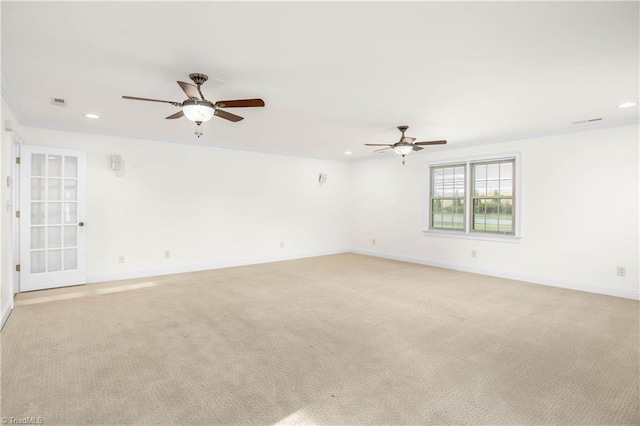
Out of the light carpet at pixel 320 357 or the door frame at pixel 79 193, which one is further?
the door frame at pixel 79 193

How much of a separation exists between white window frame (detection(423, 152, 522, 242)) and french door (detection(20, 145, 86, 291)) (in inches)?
243

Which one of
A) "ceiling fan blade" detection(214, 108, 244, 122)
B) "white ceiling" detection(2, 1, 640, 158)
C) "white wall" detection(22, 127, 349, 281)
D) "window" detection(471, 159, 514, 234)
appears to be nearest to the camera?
"white ceiling" detection(2, 1, 640, 158)

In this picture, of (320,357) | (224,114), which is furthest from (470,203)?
(224,114)

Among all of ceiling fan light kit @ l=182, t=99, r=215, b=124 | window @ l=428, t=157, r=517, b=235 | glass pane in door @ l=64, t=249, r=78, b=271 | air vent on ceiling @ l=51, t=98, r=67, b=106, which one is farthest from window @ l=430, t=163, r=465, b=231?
glass pane in door @ l=64, t=249, r=78, b=271

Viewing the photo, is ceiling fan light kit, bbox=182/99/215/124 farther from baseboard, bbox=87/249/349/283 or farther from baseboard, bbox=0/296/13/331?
baseboard, bbox=87/249/349/283

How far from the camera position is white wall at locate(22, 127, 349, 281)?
5.25 m

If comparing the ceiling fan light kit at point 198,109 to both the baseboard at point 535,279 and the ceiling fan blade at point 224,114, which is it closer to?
the ceiling fan blade at point 224,114

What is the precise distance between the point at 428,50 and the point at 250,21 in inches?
52.5

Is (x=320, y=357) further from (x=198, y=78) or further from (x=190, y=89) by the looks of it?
(x=198, y=78)

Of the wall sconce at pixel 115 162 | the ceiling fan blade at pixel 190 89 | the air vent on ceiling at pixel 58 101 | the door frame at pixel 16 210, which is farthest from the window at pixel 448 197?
the door frame at pixel 16 210

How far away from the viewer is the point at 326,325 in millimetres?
3457

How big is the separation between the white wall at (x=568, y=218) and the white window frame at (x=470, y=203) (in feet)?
0.21

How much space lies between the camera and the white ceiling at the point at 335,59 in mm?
2035

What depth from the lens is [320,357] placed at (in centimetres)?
274
